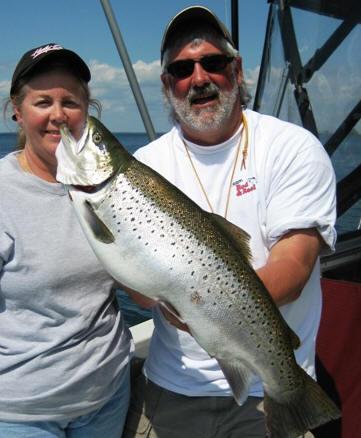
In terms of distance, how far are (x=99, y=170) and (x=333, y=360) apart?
257 cm

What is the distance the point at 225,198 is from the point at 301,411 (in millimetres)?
1217

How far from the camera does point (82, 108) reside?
2.72m

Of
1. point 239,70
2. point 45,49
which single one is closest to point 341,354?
point 239,70

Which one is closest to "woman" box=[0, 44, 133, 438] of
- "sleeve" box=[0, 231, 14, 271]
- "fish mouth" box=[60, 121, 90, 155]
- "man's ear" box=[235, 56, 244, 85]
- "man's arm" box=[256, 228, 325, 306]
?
"sleeve" box=[0, 231, 14, 271]

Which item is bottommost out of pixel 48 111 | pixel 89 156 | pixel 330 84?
pixel 89 156

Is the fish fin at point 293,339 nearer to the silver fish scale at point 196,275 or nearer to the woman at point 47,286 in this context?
the silver fish scale at point 196,275

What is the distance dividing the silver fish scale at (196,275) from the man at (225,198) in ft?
0.95

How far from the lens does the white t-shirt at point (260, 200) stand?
2.71m

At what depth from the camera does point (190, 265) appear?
223cm

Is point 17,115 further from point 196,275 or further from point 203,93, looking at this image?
point 196,275

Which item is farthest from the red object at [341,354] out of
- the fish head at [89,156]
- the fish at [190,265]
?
the fish head at [89,156]

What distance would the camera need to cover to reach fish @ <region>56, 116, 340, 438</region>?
221 cm

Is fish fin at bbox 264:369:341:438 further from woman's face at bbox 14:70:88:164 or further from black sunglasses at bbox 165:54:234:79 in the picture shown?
black sunglasses at bbox 165:54:234:79

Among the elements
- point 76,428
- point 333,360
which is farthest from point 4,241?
point 333,360
